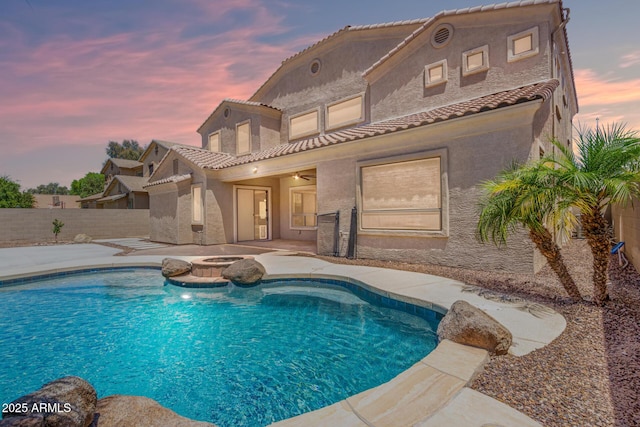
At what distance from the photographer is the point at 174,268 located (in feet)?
26.7

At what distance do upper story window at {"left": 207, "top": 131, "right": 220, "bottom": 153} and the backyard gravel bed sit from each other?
54.9 ft

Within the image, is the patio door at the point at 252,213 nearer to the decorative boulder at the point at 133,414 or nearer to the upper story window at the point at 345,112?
the upper story window at the point at 345,112

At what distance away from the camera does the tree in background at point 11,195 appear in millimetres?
26609

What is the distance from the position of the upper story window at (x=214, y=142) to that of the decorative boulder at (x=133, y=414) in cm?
1638

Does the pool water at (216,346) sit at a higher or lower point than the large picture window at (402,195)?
lower

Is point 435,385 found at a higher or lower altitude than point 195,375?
higher

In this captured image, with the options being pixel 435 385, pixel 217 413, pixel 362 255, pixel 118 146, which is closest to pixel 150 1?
pixel 362 255

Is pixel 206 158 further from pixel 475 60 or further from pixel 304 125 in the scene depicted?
pixel 475 60

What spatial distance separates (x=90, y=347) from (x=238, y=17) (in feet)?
32.0

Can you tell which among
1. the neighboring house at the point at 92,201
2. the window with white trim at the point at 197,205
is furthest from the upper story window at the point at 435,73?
the neighboring house at the point at 92,201

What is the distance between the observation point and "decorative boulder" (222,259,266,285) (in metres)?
7.34

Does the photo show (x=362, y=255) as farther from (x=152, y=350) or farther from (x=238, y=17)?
(x=238, y=17)

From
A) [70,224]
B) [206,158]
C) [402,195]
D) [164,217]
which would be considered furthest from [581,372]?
[70,224]

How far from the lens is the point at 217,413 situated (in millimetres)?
2924
